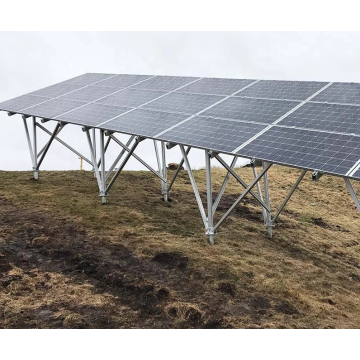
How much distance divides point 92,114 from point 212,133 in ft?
22.1

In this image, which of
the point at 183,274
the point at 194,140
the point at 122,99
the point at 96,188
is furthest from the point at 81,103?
the point at 183,274

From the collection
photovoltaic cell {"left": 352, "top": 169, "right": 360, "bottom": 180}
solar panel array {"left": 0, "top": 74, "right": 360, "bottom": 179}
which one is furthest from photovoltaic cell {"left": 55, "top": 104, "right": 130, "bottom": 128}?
photovoltaic cell {"left": 352, "top": 169, "right": 360, "bottom": 180}

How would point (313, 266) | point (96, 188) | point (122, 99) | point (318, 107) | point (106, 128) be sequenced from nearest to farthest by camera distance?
point (318, 107), point (313, 266), point (106, 128), point (122, 99), point (96, 188)

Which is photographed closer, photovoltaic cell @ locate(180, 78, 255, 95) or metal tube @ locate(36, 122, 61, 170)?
photovoltaic cell @ locate(180, 78, 255, 95)

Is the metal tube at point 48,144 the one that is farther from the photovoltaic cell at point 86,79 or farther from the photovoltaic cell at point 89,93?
the photovoltaic cell at point 86,79

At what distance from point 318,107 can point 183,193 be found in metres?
10.6

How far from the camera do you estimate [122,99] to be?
20.2 meters

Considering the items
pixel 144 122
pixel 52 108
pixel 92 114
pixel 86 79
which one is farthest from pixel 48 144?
pixel 144 122

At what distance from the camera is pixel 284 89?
16.5m

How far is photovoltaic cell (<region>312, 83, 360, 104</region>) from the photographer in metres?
14.5

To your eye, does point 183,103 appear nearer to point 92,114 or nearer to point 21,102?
point 92,114

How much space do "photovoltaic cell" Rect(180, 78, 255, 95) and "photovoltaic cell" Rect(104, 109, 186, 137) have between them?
7.36 feet

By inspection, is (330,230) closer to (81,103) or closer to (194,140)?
(194,140)

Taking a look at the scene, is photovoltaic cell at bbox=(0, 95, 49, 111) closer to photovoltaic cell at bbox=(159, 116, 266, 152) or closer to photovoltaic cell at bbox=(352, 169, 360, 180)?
photovoltaic cell at bbox=(159, 116, 266, 152)
